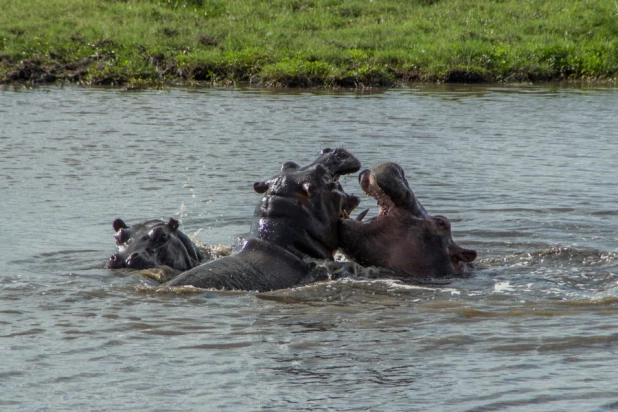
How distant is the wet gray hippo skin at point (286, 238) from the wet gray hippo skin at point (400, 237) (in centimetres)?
16

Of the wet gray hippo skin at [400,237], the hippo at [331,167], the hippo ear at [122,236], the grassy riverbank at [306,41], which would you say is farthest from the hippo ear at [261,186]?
the grassy riverbank at [306,41]

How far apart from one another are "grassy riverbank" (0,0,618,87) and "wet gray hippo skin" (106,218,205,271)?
50.9 ft

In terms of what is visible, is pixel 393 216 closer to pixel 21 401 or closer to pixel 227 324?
pixel 227 324

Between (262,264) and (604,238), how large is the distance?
3358 millimetres

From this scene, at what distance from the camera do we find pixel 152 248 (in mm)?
7387

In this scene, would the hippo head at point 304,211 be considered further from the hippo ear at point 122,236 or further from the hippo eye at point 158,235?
the hippo ear at point 122,236

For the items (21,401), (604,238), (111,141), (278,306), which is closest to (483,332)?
(278,306)

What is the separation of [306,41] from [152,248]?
1885 centimetres

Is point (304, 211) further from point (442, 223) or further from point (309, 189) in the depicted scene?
point (442, 223)

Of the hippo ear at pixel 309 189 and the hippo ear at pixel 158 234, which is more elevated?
the hippo ear at pixel 309 189

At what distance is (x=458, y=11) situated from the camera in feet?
92.5

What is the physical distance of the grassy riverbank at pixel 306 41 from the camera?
23672 millimetres

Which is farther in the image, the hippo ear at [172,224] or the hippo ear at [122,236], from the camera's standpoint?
the hippo ear at [122,236]

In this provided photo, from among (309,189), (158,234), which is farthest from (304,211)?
(158,234)
